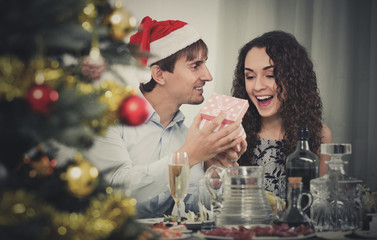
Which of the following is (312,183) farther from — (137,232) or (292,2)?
(292,2)

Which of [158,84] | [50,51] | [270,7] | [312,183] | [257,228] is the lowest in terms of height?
[257,228]

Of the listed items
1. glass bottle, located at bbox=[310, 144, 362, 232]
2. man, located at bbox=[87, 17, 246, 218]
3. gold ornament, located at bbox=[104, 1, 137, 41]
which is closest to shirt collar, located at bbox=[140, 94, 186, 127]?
man, located at bbox=[87, 17, 246, 218]

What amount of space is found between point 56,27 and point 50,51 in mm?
116

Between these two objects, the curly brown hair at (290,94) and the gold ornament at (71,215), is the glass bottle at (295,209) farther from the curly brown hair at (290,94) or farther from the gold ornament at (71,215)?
the curly brown hair at (290,94)

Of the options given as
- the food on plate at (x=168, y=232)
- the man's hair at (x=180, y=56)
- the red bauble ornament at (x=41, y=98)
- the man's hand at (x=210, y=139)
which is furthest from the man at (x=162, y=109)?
the red bauble ornament at (x=41, y=98)

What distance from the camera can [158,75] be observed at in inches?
100

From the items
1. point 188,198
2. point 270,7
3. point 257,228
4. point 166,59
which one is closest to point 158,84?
point 166,59

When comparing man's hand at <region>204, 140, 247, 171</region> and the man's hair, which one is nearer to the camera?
man's hand at <region>204, 140, 247, 171</region>

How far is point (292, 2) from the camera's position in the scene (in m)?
2.95

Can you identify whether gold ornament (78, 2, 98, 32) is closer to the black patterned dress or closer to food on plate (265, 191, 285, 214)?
food on plate (265, 191, 285, 214)

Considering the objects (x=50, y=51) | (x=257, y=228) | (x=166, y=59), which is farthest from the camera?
(x=166, y=59)

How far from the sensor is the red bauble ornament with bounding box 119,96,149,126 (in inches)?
30.7

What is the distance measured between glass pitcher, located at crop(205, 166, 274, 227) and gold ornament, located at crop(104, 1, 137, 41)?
509mm

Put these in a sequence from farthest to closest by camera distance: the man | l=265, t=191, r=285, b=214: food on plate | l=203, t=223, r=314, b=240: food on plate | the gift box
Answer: the man < the gift box < l=265, t=191, r=285, b=214: food on plate < l=203, t=223, r=314, b=240: food on plate
